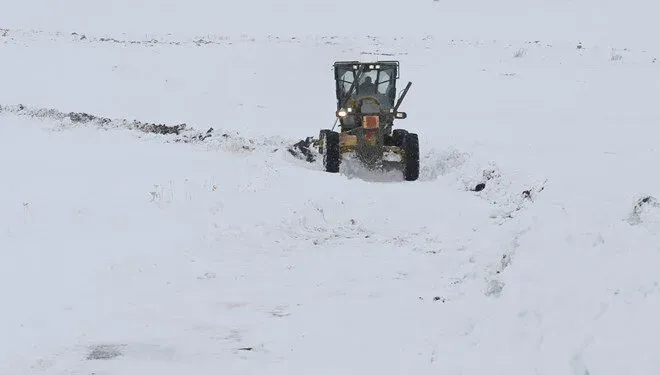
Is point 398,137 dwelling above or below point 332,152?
above

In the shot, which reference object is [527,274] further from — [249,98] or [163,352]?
[249,98]

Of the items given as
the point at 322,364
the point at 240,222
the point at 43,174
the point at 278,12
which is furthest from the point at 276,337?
the point at 278,12

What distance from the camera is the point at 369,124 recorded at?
12.3 meters

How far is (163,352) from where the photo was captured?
16.3 ft

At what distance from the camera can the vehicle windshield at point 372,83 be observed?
13.4 metres

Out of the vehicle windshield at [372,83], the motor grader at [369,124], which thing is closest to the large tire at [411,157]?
the motor grader at [369,124]

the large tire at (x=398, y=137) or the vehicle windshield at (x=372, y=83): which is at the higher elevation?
the vehicle windshield at (x=372, y=83)

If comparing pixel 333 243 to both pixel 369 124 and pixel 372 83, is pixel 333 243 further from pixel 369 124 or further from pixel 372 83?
pixel 372 83

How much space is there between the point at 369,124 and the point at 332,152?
91 cm

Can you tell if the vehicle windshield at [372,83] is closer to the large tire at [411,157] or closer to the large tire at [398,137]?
the large tire at [398,137]

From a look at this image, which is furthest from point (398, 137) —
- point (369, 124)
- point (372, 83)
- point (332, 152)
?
point (332, 152)

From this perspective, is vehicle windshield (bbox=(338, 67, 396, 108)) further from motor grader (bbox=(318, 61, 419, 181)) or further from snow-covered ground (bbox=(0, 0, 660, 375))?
snow-covered ground (bbox=(0, 0, 660, 375))

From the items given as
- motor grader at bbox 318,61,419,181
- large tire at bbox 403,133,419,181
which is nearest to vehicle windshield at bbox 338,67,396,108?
motor grader at bbox 318,61,419,181

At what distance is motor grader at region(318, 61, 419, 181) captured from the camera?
12094 mm
